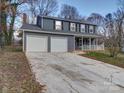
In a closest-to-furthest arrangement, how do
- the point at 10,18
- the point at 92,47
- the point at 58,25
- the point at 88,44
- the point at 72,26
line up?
the point at 58,25
the point at 72,26
the point at 92,47
the point at 88,44
the point at 10,18

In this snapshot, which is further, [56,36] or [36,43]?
[56,36]

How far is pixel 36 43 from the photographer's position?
21219mm

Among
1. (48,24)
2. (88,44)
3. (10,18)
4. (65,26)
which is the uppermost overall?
(10,18)

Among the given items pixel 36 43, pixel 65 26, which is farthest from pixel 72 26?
pixel 36 43

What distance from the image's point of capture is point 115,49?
19281mm

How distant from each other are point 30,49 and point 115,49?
10129 mm

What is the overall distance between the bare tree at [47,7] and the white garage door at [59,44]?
2182 centimetres

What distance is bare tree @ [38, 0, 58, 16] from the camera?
146 ft

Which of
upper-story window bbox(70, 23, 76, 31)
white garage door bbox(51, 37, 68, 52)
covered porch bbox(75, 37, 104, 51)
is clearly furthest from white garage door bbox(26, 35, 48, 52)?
covered porch bbox(75, 37, 104, 51)

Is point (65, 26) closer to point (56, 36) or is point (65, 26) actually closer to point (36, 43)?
point (56, 36)

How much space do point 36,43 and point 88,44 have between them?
36.5 feet

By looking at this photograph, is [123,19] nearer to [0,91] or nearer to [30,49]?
[30,49]

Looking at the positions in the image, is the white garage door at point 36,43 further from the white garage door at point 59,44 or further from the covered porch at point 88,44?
the covered porch at point 88,44

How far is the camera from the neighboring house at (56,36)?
68.9ft
